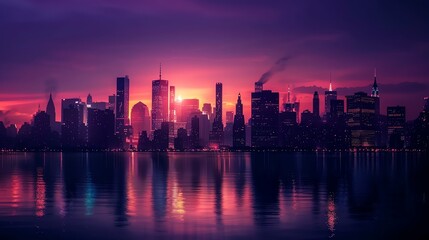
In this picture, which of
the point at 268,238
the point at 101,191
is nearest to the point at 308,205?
the point at 268,238

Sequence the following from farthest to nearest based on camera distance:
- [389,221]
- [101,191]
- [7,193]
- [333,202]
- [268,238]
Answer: [101,191] < [7,193] < [333,202] < [389,221] < [268,238]

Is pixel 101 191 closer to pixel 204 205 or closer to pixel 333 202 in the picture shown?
pixel 204 205

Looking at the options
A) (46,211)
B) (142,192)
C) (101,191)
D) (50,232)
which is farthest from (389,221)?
(101,191)

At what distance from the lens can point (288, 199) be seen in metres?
53.4

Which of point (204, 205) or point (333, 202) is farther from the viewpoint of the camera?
point (333, 202)

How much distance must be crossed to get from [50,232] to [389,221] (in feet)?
67.5

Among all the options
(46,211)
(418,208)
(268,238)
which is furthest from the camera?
(418,208)

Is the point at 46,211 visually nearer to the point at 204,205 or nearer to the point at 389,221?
the point at 204,205

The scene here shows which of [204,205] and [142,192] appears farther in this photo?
[142,192]

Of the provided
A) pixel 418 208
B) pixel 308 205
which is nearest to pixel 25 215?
pixel 308 205

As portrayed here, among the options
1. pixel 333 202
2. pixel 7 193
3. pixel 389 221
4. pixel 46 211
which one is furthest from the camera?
pixel 7 193

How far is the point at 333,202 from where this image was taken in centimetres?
5128

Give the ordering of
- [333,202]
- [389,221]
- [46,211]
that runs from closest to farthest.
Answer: [389,221] < [46,211] < [333,202]

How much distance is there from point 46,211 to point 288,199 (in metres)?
20.6
